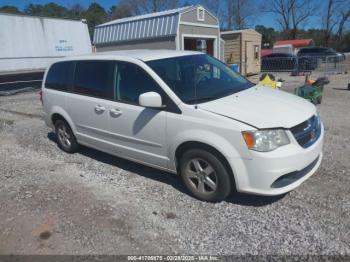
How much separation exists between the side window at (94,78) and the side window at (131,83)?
171 millimetres

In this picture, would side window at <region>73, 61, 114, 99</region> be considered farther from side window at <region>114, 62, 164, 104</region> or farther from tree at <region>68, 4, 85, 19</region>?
tree at <region>68, 4, 85, 19</region>

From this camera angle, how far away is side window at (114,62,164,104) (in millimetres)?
4363

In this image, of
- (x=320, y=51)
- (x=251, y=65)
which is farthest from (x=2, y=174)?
(x=320, y=51)

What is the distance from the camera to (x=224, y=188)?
380 centimetres

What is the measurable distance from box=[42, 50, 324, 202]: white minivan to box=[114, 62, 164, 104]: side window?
1 cm

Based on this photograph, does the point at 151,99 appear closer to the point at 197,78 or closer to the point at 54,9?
the point at 197,78

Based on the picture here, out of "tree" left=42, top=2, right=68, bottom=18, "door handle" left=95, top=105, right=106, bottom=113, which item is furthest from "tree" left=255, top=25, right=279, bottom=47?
"door handle" left=95, top=105, right=106, bottom=113

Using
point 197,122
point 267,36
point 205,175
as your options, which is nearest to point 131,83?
point 197,122

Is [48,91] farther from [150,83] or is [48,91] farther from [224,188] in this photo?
[224,188]

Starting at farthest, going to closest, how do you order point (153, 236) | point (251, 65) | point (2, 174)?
1. point (251, 65)
2. point (2, 174)
3. point (153, 236)

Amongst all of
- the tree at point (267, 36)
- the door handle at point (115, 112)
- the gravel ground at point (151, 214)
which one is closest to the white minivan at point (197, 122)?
the door handle at point (115, 112)

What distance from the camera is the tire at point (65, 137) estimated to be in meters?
6.01

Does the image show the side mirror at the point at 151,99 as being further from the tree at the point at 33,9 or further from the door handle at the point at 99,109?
the tree at the point at 33,9

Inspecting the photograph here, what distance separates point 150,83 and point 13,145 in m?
4.32
